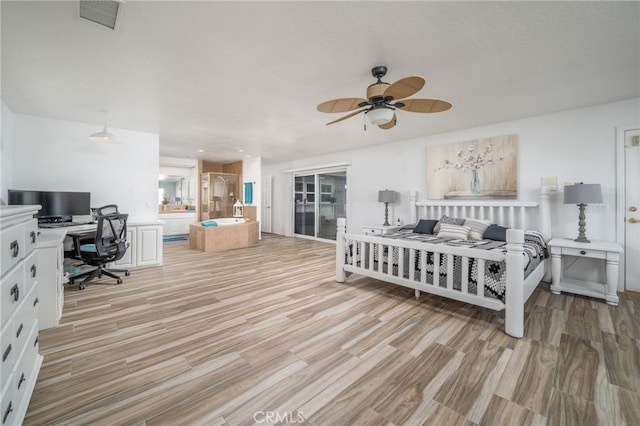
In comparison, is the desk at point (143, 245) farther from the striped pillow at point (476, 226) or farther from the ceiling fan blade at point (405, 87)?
the striped pillow at point (476, 226)

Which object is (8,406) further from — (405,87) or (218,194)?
(218,194)

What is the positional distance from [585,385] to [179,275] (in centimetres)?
433

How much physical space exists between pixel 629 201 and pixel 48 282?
6.14 metres

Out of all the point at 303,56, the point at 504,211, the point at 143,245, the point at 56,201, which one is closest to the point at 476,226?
the point at 504,211

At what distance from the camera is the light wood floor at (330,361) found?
1413 millimetres

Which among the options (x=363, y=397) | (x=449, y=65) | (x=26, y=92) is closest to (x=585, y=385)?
(x=363, y=397)

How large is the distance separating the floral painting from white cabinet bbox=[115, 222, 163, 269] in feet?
15.6

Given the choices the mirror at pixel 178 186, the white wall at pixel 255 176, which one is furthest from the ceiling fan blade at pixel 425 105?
the mirror at pixel 178 186

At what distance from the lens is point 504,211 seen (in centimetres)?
396

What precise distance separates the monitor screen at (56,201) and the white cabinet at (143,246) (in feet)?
2.29

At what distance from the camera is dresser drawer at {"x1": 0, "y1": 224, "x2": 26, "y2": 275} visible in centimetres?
112

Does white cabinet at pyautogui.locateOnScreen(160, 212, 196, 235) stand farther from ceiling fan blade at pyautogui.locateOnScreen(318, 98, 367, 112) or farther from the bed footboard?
ceiling fan blade at pyautogui.locateOnScreen(318, 98, 367, 112)

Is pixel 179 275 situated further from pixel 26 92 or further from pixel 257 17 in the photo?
pixel 257 17

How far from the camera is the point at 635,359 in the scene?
186cm
